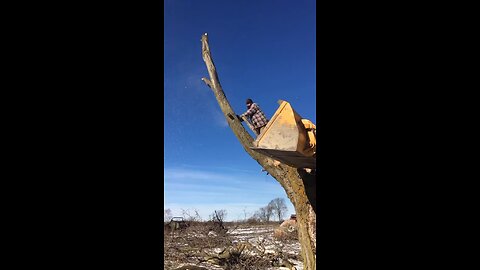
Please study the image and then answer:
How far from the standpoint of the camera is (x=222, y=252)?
937 cm

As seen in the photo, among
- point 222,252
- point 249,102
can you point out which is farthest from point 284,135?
point 222,252

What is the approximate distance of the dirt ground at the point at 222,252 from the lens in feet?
29.3

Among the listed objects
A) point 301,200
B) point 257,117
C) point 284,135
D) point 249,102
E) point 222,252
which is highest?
point 249,102

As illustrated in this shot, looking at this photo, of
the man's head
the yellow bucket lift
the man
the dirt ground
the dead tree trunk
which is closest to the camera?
the yellow bucket lift

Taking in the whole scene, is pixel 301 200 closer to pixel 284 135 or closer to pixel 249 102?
pixel 249 102

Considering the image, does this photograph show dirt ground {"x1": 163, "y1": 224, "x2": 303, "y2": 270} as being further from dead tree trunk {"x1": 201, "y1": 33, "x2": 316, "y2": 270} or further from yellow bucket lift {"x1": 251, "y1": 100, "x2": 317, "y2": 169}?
yellow bucket lift {"x1": 251, "y1": 100, "x2": 317, "y2": 169}

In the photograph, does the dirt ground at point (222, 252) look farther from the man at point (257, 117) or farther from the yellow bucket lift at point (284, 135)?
the yellow bucket lift at point (284, 135)

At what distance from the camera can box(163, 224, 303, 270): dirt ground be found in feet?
29.3

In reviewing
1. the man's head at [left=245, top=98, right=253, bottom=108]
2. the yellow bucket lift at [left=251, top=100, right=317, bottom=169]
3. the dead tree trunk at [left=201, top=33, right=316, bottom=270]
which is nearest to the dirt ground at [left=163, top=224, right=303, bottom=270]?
the dead tree trunk at [left=201, top=33, right=316, bottom=270]

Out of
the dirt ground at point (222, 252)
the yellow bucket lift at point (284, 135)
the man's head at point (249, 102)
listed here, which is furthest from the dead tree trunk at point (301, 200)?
the dirt ground at point (222, 252)
